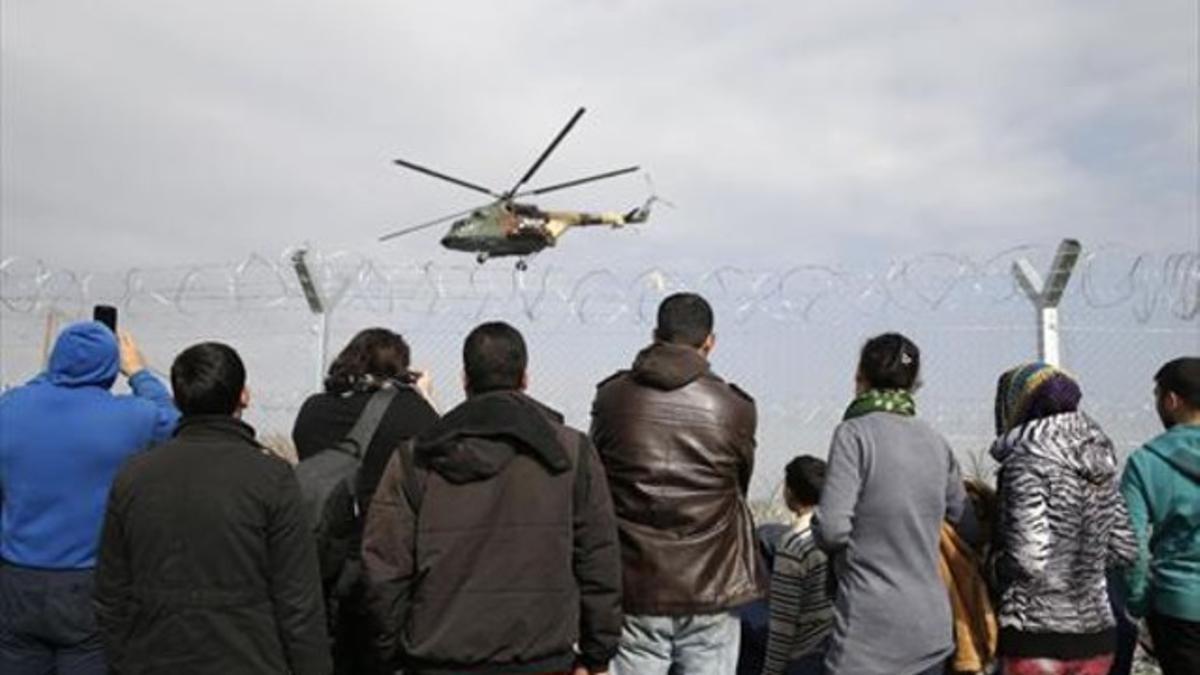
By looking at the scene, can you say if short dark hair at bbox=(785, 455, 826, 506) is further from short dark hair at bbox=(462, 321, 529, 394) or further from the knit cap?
short dark hair at bbox=(462, 321, 529, 394)

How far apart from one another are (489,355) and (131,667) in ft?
4.27

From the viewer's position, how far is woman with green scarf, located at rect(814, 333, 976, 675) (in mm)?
3514

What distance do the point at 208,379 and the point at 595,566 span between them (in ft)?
4.06

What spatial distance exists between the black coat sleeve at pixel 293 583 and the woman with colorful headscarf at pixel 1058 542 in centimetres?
219

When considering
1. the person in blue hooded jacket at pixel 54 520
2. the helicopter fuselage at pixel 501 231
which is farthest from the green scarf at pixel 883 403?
the helicopter fuselage at pixel 501 231

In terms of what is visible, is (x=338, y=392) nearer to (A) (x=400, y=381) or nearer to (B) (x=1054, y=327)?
(A) (x=400, y=381)

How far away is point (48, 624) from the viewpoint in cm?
354

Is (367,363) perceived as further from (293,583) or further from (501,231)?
(501,231)

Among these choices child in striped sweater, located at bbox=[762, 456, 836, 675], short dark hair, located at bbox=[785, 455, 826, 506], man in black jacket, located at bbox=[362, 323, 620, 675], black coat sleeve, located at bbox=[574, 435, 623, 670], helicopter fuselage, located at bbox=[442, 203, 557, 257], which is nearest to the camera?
man in black jacket, located at bbox=[362, 323, 620, 675]

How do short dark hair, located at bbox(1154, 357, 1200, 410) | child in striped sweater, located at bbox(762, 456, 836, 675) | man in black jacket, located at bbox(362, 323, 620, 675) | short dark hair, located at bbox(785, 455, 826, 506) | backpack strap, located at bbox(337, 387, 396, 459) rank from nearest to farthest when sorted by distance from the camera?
man in black jacket, located at bbox(362, 323, 620, 675) → backpack strap, located at bbox(337, 387, 396, 459) → short dark hair, located at bbox(1154, 357, 1200, 410) → child in striped sweater, located at bbox(762, 456, 836, 675) → short dark hair, located at bbox(785, 455, 826, 506)

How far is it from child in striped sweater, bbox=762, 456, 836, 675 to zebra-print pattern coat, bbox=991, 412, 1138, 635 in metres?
0.64

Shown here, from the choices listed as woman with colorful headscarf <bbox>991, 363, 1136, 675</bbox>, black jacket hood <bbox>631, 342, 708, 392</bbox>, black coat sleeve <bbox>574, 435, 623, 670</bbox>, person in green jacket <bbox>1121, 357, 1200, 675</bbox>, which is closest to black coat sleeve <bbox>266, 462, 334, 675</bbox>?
black coat sleeve <bbox>574, 435, 623, 670</bbox>

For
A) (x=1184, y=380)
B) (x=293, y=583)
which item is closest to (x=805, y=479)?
(x=1184, y=380)

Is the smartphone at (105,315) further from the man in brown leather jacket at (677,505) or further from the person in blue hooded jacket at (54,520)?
the man in brown leather jacket at (677,505)
